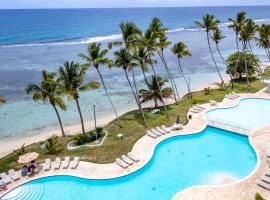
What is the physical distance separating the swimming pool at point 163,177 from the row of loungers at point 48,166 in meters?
1.07

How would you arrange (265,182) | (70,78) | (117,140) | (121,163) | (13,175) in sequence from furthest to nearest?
(117,140) < (70,78) < (121,163) < (13,175) < (265,182)


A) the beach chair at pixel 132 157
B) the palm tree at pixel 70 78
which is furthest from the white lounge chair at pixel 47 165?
the beach chair at pixel 132 157

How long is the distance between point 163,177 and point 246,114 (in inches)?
564

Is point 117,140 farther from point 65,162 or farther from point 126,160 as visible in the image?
point 65,162

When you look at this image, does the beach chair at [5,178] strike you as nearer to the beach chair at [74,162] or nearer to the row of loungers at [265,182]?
the beach chair at [74,162]

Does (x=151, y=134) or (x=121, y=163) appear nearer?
(x=121, y=163)

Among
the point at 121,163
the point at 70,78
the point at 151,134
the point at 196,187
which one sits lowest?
the point at 196,187

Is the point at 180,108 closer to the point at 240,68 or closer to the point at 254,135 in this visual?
the point at 254,135

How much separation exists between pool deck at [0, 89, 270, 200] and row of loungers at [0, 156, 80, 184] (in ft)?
1.10

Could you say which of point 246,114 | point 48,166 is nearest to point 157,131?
point 48,166

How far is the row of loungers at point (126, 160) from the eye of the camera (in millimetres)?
19778

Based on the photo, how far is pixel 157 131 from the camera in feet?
81.3

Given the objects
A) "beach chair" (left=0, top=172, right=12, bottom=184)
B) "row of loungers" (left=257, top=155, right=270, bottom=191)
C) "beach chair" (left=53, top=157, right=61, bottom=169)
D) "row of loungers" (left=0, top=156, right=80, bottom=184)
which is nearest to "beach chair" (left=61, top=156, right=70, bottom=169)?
"row of loungers" (left=0, top=156, right=80, bottom=184)

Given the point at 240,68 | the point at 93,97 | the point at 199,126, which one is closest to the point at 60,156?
the point at 199,126
